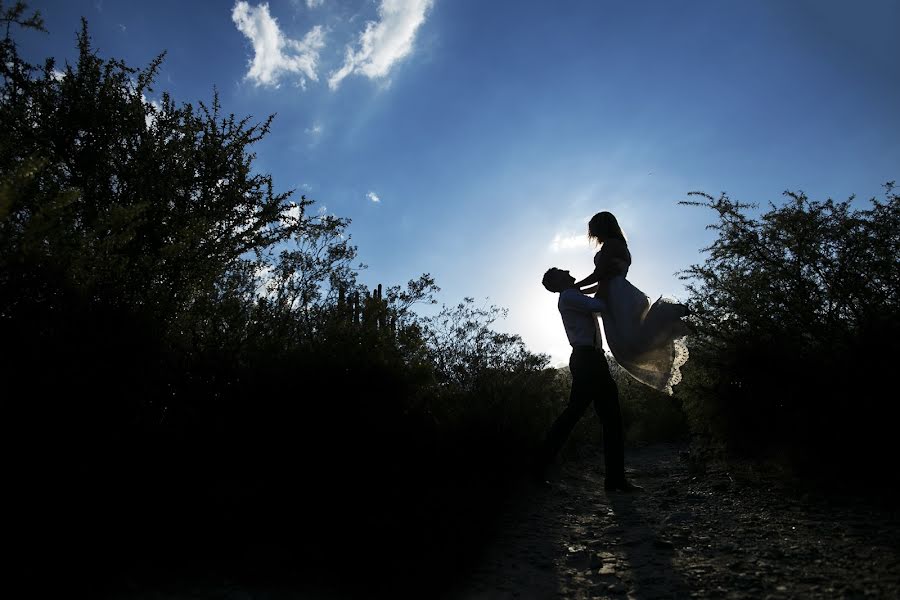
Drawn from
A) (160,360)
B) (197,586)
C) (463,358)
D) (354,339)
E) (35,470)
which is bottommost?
(197,586)

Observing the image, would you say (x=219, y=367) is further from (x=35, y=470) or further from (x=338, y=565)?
(x=338, y=565)

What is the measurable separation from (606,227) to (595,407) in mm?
1559

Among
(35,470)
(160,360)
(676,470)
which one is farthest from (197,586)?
(676,470)

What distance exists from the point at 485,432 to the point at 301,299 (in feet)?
8.08

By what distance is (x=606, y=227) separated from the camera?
4.19 metres

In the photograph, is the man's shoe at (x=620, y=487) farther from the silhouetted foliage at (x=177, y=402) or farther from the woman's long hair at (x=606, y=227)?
the woman's long hair at (x=606, y=227)

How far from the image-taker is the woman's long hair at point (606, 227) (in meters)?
4.18

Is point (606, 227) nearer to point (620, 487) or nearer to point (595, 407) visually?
point (595, 407)

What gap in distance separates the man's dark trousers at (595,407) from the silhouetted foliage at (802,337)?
0.99 m

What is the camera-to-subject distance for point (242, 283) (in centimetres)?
488

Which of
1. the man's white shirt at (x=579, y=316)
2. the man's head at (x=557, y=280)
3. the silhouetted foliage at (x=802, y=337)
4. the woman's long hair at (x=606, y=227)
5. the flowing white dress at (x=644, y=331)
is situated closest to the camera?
the silhouetted foliage at (x=802, y=337)

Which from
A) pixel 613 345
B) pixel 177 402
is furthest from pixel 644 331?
pixel 177 402

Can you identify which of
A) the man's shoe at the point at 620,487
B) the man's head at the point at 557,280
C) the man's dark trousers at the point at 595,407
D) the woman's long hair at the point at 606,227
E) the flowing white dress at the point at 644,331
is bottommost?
the man's shoe at the point at 620,487

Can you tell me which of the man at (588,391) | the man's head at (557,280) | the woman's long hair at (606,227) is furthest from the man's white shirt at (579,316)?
the woman's long hair at (606,227)
